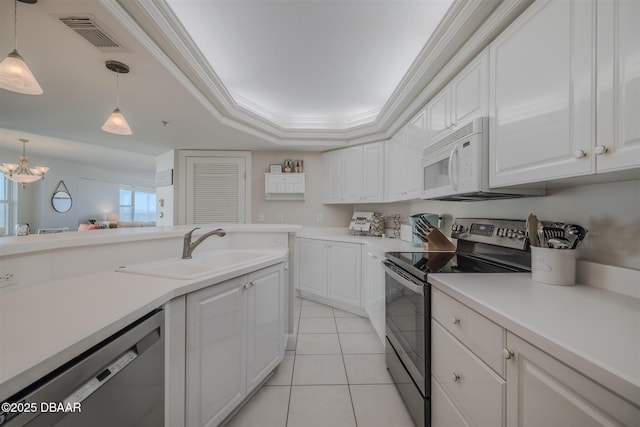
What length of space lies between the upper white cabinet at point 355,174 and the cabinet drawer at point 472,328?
2.19m

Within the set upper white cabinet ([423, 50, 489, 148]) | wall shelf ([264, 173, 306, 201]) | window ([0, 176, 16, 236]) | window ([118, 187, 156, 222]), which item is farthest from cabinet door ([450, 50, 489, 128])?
window ([118, 187, 156, 222])

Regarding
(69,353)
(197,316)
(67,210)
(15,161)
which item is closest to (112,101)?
(197,316)

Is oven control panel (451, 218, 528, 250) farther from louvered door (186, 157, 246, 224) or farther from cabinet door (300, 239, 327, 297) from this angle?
louvered door (186, 157, 246, 224)

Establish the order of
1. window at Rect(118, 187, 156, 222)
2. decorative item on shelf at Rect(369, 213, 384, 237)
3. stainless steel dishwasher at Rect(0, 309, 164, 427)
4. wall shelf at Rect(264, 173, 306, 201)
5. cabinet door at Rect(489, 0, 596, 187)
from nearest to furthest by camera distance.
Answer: stainless steel dishwasher at Rect(0, 309, 164, 427)
cabinet door at Rect(489, 0, 596, 187)
decorative item on shelf at Rect(369, 213, 384, 237)
wall shelf at Rect(264, 173, 306, 201)
window at Rect(118, 187, 156, 222)

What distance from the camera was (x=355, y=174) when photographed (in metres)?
3.58

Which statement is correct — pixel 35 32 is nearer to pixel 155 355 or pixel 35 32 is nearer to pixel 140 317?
pixel 140 317

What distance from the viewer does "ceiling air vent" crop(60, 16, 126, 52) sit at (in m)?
1.33

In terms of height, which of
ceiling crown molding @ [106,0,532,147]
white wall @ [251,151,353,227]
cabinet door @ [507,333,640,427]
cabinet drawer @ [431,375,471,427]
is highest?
ceiling crown molding @ [106,0,532,147]

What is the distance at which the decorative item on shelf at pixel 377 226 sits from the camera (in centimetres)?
349

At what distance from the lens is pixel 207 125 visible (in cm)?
290

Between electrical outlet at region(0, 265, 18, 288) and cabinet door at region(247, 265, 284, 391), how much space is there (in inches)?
37.4

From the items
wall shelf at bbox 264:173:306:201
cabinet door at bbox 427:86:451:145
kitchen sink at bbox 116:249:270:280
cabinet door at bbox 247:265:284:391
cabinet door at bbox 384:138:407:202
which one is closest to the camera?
kitchen sink at bbox 116:249:270:280

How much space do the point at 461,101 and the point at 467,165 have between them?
1.65 feet

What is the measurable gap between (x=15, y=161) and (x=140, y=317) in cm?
822
